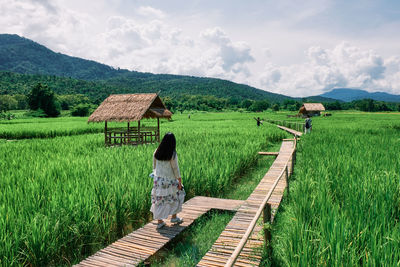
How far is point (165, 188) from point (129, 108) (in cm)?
942

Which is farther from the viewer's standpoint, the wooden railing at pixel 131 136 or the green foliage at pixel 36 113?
the green foliage at pixel 36 113

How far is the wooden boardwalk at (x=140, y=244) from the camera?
2824 mm

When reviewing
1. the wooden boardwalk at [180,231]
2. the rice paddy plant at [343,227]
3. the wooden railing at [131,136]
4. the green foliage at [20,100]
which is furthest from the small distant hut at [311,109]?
the green foliage at [20,100]

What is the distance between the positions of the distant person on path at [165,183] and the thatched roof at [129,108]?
325 inches

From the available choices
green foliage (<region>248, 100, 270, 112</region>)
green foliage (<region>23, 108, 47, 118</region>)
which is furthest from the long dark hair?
green foliage (<region>248, 100, 270, 112</region>)

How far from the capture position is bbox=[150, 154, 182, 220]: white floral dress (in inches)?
148

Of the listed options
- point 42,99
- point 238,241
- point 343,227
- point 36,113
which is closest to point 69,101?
point 42,99

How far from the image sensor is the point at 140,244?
321 centimetres

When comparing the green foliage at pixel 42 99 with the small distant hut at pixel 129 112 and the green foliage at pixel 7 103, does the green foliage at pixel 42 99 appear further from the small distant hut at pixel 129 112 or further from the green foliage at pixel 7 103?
the small distant hut at pixel 129 112

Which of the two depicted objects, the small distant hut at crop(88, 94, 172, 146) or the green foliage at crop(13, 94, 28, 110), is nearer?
the small distant hut at crop(88, 94, 172, 146)

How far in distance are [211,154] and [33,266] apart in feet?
18.0

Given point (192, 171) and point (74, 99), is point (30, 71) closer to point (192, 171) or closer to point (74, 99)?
point (74, 99)

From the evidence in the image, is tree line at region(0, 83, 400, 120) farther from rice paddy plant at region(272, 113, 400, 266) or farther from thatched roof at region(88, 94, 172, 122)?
rice paddy plant at region(272, 113, 400, 266)

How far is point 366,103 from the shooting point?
78625 mm
